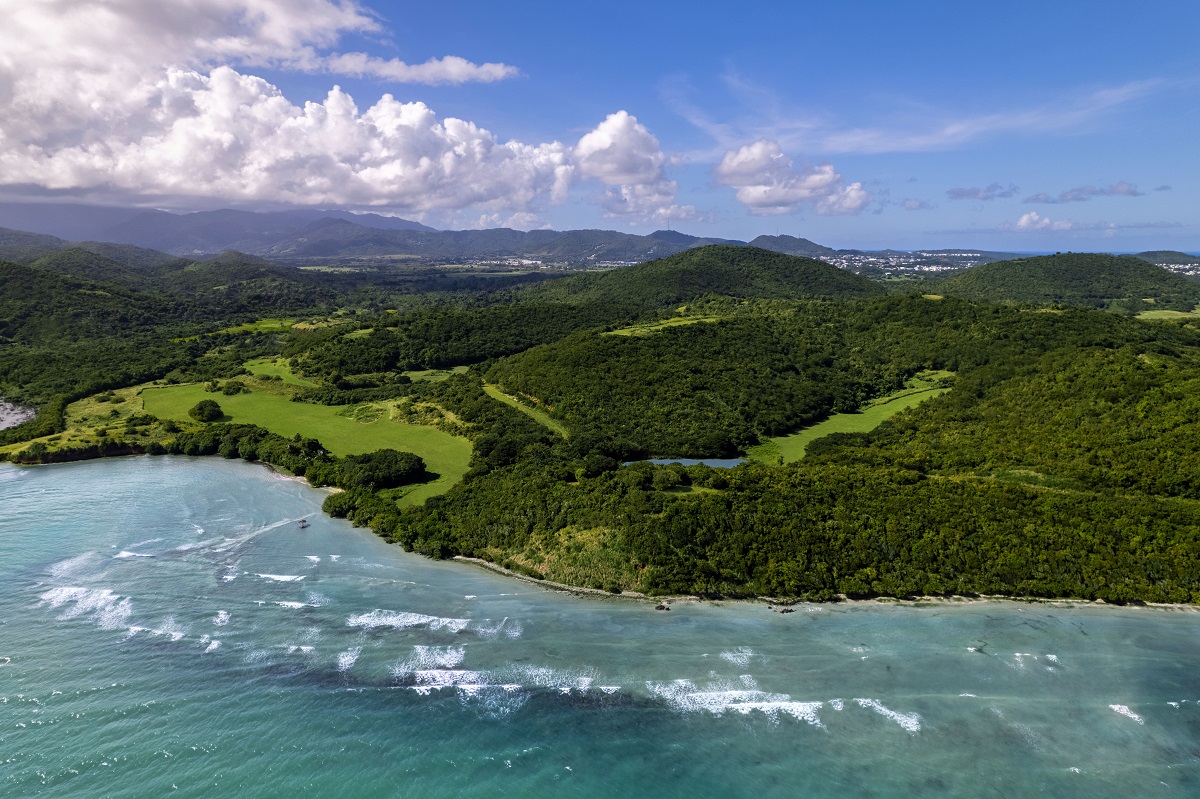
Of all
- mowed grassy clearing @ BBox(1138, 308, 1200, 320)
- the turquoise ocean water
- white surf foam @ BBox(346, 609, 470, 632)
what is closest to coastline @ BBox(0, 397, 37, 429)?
the turquoise ocean water

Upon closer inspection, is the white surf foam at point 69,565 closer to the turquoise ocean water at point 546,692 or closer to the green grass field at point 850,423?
the turquoise ocean water at point 546,692

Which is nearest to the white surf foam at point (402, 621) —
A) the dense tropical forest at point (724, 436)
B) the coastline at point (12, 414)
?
the dense tropical forest at point (724, 436)

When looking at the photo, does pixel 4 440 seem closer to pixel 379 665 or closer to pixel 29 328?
pixel 379 665

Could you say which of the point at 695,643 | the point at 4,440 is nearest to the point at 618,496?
the point at 695,643

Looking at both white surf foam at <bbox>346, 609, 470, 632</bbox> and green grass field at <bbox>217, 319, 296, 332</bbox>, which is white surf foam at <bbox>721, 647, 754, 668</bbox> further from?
green grass field at <bbox>217, 319, 296, 332</bbox>

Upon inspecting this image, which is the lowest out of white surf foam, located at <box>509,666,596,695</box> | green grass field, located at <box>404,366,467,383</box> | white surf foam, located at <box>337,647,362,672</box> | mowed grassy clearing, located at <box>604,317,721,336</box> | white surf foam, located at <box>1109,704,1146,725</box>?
white surf foam, located at <box>337,647,362,672</box>

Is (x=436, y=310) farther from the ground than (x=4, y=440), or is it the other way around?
→ (x=436, y=310)
